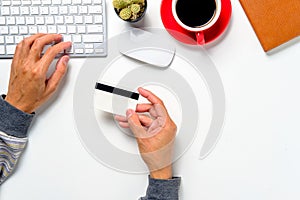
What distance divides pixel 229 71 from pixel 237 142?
0.45 ft

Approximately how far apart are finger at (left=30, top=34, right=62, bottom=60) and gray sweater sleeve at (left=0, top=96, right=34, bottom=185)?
0.10 metres

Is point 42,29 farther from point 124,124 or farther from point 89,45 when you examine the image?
point 124,124

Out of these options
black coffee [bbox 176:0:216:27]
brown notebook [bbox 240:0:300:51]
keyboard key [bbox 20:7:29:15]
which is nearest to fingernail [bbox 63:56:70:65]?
keyboard key [bbox 20:7:29:15]

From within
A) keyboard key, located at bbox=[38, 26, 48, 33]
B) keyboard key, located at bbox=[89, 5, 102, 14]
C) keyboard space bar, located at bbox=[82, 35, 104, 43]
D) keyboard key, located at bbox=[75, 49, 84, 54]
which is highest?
keyboard key, located at bbox=[89, 5, 102, 14]

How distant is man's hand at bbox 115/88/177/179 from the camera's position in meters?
0.79

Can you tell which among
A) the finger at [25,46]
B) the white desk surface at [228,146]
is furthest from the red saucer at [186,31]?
the finger at [25,46]

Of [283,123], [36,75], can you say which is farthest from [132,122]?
[283,123]

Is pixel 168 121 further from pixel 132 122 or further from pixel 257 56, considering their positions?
pixel 257 56

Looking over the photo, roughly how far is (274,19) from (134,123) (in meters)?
0.32

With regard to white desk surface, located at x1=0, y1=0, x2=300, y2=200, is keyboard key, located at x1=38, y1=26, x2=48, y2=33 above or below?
above

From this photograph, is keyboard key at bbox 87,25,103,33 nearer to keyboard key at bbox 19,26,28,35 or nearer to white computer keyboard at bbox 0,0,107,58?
white computer keyboard at bbox 0,0,107,58

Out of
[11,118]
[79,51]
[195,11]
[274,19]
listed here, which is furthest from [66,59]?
[274,19]

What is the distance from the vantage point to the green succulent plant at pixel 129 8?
755 millimetres

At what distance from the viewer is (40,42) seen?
77 centimetres
